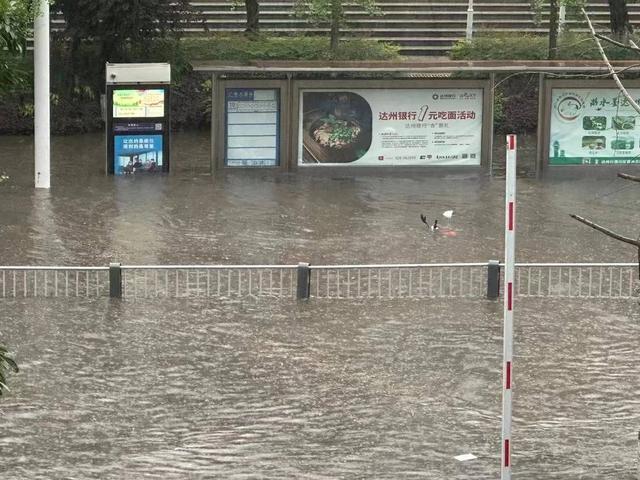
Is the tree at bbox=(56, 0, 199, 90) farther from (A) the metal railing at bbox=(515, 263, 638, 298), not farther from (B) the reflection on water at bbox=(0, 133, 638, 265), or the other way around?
(A) the metal railing at bbox=(515, 263, 638, 298)

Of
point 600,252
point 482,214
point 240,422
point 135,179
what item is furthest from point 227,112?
point 240,422

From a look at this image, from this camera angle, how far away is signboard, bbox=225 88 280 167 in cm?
2353

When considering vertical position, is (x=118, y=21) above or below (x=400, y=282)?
above

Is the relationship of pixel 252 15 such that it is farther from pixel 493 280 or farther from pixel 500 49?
pixel 493 280

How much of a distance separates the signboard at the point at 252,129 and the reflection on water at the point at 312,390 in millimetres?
9787

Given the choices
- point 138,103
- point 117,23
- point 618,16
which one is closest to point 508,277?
point 138,103

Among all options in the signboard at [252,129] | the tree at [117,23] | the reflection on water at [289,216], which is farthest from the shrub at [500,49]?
the signboard at [252,129]

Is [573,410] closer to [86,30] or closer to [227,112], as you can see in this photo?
[227,112]

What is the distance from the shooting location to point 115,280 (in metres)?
13.9

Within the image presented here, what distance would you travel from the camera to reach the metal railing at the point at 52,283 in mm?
14109

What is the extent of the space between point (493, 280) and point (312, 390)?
347 centimetres

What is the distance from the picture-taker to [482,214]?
19.4 meters

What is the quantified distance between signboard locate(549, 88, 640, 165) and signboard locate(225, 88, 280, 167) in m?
4.75

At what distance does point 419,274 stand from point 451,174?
29.9 ft
